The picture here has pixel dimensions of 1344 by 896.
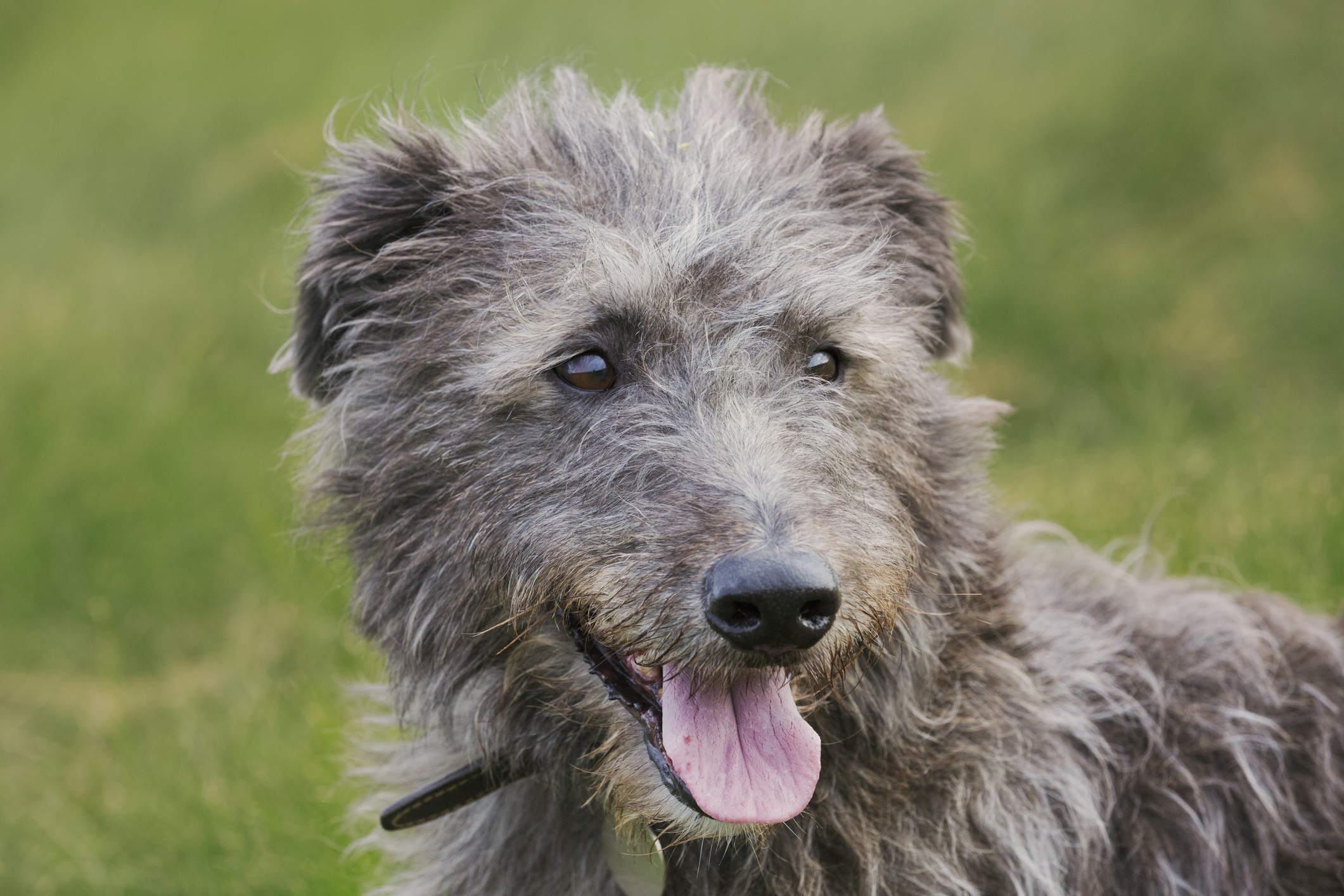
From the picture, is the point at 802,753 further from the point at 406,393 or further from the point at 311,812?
the point at 311,812

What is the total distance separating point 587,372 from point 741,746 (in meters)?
1.10

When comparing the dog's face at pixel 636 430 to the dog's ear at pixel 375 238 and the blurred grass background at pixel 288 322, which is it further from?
the blurred grass background at pixel 288 322

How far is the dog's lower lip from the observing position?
3.19 meters

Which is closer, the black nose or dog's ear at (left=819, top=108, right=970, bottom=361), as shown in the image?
the black nose

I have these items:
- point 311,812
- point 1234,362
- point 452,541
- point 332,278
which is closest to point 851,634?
point 452,541

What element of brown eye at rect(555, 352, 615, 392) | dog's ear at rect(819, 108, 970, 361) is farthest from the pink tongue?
dog's ear at rect(819, 108, 970, 361)

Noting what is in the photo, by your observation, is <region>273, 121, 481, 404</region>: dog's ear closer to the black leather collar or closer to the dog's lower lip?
the dog's lower lip

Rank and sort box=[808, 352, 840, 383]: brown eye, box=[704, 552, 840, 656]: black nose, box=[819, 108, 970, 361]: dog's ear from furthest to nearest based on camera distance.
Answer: box=[819, 108, 970, 361]: dog's ear < box=[808, 352, 840, 383]: brown eye < box=[704, 552, 840, 656]: black nose

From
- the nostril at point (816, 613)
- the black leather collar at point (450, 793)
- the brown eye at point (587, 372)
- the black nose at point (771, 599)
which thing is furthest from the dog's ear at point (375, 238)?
the nostril at point (816, 613)

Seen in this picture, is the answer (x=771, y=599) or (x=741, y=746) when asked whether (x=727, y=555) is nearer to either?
(x=771, y=599)

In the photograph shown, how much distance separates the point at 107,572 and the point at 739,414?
649 cm

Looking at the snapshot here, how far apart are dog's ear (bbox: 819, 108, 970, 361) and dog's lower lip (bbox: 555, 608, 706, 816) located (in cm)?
152

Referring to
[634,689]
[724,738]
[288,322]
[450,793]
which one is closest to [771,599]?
[724,738]

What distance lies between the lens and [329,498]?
3904 millimetres
